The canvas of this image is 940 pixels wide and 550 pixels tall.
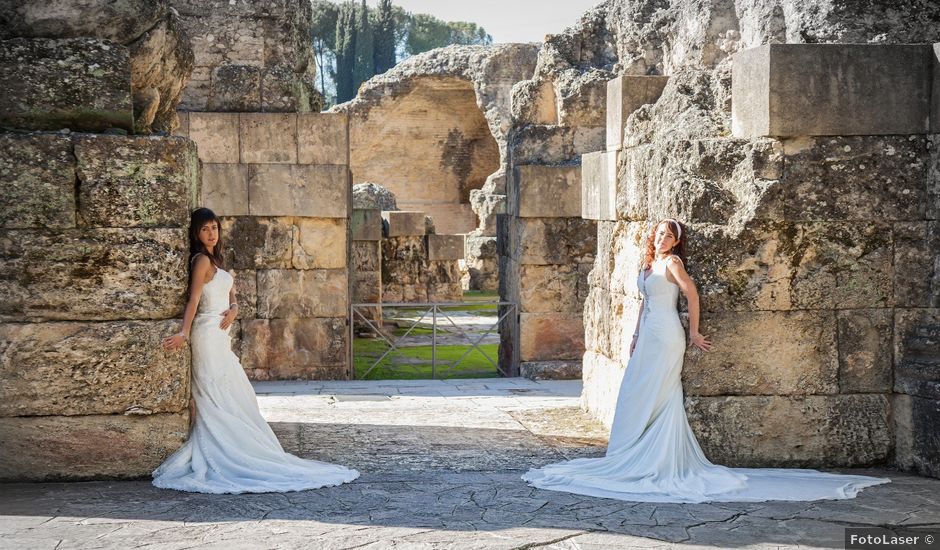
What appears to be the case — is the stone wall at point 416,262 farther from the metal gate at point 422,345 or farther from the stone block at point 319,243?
the stone block at point 319,243

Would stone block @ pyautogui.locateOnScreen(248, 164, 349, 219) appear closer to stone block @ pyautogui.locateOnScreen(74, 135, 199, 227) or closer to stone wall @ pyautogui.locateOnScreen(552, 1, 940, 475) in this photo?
stone block @ pyautogui.locateOnScreen(74, 135, 199, 227)

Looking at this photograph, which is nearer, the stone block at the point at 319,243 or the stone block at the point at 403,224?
the stone block at the point at 319,243

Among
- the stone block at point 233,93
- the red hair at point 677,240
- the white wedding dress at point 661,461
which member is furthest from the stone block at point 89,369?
the stone block at point 233,93

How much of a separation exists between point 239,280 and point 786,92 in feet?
19.0

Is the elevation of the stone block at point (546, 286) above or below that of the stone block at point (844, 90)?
below

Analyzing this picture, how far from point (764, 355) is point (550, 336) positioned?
4.66 meters

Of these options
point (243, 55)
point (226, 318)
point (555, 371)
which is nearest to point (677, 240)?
point (226, 318)

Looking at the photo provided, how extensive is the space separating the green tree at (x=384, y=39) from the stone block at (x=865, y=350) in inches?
1481

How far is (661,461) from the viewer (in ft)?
18.2

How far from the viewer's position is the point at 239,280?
9.85m

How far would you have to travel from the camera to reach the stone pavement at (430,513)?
4.45m

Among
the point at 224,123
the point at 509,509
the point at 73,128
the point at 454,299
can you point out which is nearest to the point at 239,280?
the point at 224,123

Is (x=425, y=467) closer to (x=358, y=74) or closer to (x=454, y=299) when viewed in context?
(x=454, y=299)

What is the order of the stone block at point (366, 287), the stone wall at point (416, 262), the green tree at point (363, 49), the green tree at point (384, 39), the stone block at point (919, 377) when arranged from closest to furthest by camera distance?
the stone block at point (919, 377) → the stone block at point (366, 287) → the stone wall at point (416, 262) → the green tree at point (384, 39) → the green tree at point (363, 49)
